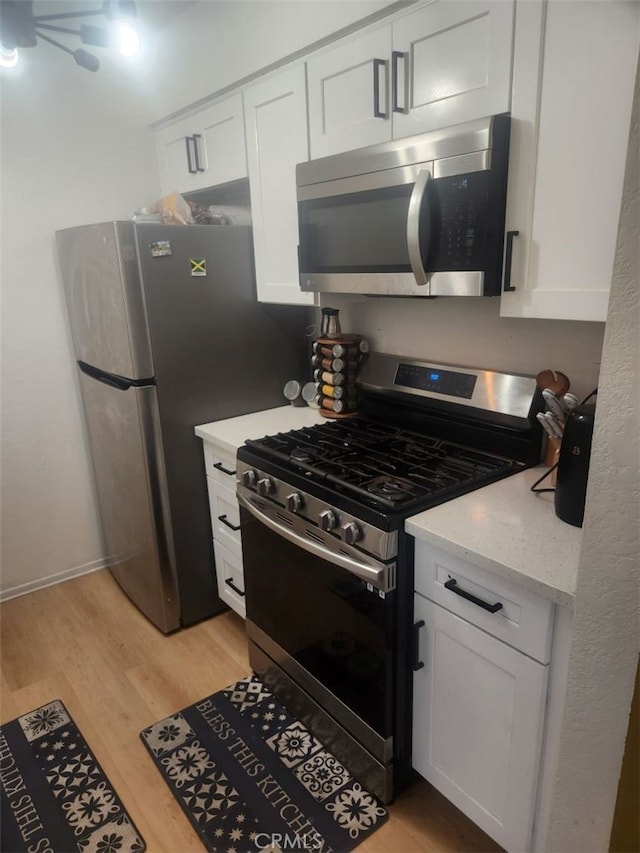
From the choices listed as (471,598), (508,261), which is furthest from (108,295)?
(471,598)

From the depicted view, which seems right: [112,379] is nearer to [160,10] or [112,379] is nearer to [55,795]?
[55,795]

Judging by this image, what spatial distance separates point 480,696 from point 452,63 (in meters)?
1.51

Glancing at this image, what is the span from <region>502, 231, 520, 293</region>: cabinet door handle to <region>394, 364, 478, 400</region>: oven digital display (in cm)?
43

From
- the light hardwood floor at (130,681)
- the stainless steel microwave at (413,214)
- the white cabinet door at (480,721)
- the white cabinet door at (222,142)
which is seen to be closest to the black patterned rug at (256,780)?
the light hardwood floor at (130,681)

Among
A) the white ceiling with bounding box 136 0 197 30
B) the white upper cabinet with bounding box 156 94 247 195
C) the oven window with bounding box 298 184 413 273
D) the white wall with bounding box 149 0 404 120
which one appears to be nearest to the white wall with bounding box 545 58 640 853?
the oven window with bounding box 298 184 413 273

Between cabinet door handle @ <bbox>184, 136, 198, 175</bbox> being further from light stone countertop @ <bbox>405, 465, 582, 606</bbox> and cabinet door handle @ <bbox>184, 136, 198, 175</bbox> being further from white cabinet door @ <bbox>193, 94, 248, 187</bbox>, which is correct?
light stone countertop @ <bbox>405, 465, 582, 606</bbox>

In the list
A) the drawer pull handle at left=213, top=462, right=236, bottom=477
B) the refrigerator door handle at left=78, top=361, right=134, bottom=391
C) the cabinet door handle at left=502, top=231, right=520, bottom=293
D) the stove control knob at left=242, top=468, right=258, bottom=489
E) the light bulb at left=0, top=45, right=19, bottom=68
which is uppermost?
the light bulb at left=0, top=45, right=19, bottom=68

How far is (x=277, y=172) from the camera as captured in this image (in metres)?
1.97

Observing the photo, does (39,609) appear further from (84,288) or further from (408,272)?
(408,272)

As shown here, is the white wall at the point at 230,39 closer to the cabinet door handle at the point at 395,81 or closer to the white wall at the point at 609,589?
the cabinet door handle at the point at 395,81

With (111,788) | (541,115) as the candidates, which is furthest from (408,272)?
(111,788)

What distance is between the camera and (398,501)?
4.48ft

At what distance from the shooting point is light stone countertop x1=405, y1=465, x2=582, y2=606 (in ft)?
3.64

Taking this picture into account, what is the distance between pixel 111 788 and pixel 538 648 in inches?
53.4
